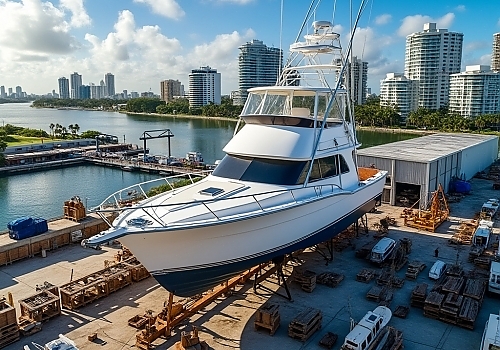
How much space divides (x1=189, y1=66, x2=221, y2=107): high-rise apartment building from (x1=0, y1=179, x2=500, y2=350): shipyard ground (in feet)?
517

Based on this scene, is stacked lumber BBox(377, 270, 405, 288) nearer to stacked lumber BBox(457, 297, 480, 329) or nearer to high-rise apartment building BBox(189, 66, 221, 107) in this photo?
stacked lumber BBox(457, 297, 480, 329)

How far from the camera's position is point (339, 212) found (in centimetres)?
1338

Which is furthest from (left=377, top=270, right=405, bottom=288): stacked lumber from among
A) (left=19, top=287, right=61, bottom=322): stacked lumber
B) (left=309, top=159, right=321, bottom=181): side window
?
Result: (left=19, top=287, right=61, bottom=322): stacked lumber

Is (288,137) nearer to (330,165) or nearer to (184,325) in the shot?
(330,165)

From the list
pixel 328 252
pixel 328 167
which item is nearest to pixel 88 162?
pixel 328 252

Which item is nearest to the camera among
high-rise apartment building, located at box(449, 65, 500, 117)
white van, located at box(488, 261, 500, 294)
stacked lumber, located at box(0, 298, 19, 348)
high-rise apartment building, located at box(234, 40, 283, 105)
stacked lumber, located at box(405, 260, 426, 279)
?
stacked lumber, located at box(0, 298, 19, 348)

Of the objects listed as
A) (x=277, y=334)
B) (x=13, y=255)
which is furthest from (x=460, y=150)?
(x=13, y=255)

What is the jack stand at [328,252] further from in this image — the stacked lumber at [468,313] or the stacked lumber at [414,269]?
the stacked lumber at [468,313]

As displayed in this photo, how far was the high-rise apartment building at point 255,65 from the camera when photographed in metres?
144

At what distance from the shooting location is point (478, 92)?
100125mm

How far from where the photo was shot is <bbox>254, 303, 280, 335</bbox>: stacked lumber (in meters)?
10.0

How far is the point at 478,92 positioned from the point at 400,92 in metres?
19.7

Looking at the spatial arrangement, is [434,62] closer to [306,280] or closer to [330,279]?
[330,279]

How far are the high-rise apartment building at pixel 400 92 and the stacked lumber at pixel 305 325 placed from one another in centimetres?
10909
